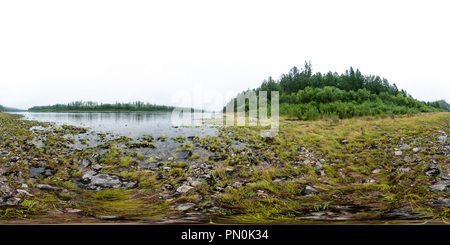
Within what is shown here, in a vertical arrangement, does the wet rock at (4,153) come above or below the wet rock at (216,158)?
above

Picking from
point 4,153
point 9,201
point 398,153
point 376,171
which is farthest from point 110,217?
point 398,153

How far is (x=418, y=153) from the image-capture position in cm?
214

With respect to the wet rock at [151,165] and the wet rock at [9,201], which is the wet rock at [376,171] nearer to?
the wet rock at [151,165]

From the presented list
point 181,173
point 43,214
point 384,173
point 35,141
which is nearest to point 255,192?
point 181,173

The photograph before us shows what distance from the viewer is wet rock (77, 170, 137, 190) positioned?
184 cm

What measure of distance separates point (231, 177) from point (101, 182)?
1.61 meters

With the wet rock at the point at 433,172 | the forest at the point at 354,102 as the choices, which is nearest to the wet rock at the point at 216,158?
the wet rock at the point at 433,172

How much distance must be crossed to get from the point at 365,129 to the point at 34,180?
5277mm

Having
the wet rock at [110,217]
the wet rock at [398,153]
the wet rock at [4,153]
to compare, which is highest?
the wet rock at [398,153]

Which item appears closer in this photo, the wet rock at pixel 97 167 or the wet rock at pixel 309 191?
the wet rock at pixel 309 191

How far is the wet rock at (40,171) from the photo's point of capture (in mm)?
1965

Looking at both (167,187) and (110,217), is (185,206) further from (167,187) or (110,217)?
(110,217)

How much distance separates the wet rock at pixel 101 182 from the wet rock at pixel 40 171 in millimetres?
454

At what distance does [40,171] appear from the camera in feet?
6.66
